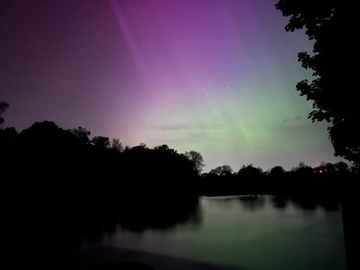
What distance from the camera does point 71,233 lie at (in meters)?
13.6

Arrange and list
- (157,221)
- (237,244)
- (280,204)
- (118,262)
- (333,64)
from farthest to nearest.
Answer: (280,204), (157,221), (237,244), (118,262), (333,64)

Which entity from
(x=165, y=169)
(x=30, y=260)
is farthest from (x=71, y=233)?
(x=165, y=169)

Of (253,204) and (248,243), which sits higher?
(253,204)

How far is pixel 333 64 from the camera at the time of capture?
7469 millimetres

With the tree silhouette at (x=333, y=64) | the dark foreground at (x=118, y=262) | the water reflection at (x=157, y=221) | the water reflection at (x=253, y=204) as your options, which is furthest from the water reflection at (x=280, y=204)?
the dark foreground at (x=118, y=262)

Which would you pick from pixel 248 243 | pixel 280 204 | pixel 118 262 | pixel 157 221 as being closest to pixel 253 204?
pixel 280 204

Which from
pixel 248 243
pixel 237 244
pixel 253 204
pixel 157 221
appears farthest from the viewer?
pixel 253 204

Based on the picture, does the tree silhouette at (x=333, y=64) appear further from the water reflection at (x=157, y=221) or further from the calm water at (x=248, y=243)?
the water reflection at (x=157, y=221)

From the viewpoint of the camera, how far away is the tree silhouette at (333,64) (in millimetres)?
7051

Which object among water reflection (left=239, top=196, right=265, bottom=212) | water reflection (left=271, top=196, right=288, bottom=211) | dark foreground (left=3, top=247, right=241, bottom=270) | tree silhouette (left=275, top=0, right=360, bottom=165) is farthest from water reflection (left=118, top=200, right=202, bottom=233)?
tree silhouette (left=275, top=0, right=360, bottom=165)

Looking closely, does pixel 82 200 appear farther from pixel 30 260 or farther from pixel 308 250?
pixel 308 250

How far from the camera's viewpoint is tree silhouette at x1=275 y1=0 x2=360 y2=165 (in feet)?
23.1

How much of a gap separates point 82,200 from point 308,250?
24425 millimetres

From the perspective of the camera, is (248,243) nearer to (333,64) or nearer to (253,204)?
(333,64)
